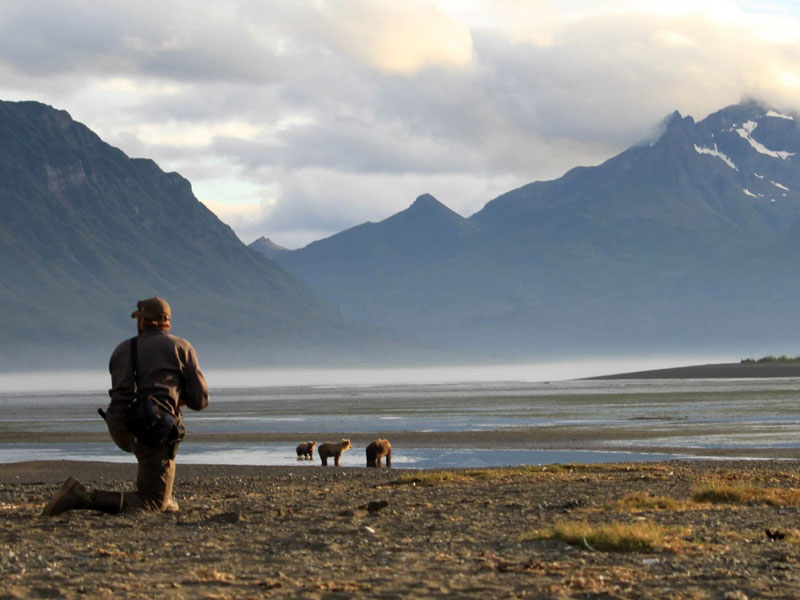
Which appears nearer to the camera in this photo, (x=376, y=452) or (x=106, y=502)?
(x=106, y=502)

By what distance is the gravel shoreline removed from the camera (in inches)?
397

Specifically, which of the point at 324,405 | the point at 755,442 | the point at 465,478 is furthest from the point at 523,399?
the point at 465,478

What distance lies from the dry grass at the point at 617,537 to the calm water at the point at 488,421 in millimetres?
17844

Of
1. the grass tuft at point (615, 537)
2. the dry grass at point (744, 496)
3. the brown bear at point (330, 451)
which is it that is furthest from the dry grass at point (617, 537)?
the brown bear at point (330, 451)

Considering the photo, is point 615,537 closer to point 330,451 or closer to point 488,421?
point 330,451

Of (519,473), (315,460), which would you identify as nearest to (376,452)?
(315,460)

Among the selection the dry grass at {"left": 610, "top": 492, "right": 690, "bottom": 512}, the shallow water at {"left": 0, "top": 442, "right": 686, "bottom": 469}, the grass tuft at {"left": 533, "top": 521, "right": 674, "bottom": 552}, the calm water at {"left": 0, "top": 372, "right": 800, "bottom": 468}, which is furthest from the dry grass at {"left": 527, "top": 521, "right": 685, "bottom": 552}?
the calm water at {"left": 0, "top": 372, "right": 800, "bottom": 468}

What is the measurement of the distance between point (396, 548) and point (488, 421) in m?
38.8

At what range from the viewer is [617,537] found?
12.0 m

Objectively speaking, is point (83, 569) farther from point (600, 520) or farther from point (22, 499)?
point (22, 499)

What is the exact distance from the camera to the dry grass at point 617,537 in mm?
11836

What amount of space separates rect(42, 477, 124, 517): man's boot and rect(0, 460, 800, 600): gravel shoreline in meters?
0.14

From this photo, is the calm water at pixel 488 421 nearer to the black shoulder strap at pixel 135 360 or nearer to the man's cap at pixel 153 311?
the man's cap at pixel 153 311

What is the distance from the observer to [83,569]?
36.2ft
